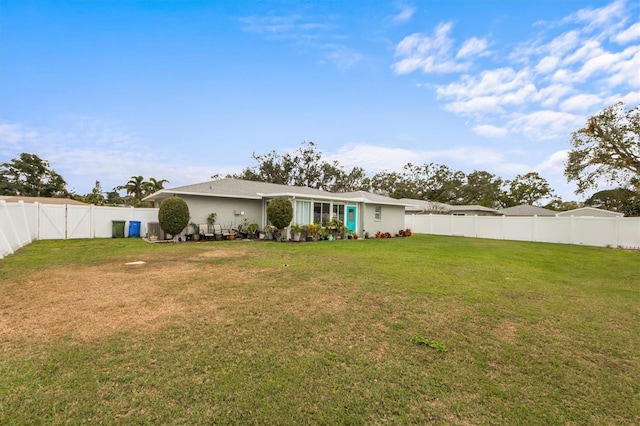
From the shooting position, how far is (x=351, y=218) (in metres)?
18.2

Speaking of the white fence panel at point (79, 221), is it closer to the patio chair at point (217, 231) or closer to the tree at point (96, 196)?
the patio chair at point (217, 231)

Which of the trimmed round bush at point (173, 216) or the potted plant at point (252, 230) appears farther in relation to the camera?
the potted plant at point (252, 230)

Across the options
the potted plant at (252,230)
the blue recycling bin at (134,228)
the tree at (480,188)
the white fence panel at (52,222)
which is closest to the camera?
the white fence panel at (52,222)

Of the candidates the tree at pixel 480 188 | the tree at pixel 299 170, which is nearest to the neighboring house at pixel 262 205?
the tree at pixel 299 170

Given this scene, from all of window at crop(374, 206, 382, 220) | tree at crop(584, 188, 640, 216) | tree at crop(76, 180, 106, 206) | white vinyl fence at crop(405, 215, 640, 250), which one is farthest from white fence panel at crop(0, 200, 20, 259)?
tree at crop(584, 188, 640, 216)

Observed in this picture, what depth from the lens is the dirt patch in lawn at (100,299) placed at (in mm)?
3904

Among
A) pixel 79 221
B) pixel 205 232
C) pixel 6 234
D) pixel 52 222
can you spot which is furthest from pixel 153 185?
pixel 6 234

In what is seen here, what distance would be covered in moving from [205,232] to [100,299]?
10.1m

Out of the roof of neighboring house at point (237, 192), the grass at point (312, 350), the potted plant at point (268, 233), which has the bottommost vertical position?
the grass at point (312, 350)

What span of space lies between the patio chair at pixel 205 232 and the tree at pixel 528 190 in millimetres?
41024

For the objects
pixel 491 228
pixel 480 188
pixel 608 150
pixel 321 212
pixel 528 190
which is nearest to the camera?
pixel 608 150

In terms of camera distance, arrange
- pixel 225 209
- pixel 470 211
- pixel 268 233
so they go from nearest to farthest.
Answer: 1. pixel 268 233
2. pixel 225 209
3. pixel 470 211

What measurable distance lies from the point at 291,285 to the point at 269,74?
12.1 m

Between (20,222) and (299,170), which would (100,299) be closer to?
(20,222)
